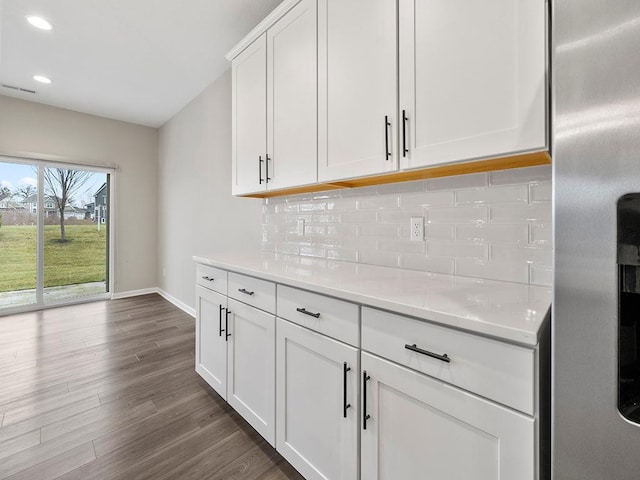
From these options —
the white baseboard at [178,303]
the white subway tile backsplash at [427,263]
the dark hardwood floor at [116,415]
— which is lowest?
the dark hardwood floor at [116,415]

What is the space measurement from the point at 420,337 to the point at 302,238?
1.40 m

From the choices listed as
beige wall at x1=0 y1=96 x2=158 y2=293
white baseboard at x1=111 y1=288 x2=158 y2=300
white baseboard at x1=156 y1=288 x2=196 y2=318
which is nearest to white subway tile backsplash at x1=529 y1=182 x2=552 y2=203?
white baseboard at x1=156 y1=288 x2=196 y2=318

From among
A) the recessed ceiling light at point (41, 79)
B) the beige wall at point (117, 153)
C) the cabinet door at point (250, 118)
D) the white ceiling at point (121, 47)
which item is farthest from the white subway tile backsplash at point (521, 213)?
the beige wall at point (117, 153)

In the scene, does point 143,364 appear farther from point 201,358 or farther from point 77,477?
point 77,477

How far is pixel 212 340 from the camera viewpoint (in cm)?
198

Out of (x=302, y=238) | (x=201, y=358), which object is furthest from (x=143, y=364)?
(x=302, y=238)

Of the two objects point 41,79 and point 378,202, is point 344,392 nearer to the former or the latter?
point 378,202

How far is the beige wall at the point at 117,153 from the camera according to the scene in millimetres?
3805

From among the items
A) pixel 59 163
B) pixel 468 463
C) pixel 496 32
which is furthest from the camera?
pixel 59 163

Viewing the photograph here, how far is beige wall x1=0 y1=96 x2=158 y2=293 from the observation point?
3805 mm

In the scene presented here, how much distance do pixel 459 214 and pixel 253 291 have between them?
43.1 inches

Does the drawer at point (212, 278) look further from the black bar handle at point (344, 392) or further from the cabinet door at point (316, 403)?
the black bar handle at point (344, 392)

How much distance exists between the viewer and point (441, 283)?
1.21 m

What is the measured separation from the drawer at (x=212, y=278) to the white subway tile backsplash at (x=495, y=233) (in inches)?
53.8
